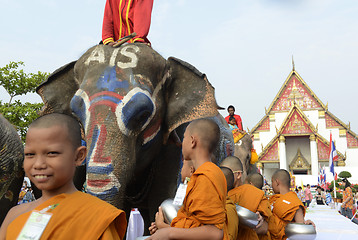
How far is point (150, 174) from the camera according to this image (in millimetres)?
3900

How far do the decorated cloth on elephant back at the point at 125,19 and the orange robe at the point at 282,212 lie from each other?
217 centimetres

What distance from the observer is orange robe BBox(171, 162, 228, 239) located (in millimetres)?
1824

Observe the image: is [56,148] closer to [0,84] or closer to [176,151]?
[176,151]

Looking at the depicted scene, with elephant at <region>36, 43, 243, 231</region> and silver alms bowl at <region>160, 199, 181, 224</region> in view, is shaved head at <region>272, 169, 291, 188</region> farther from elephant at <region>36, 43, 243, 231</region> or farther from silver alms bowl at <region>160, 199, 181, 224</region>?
silver alms bowl at <region>160, 199, 181, 224</region>

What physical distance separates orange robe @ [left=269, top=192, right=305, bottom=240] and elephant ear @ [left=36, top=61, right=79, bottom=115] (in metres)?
2.38

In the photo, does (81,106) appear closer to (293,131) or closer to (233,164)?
(233,164)

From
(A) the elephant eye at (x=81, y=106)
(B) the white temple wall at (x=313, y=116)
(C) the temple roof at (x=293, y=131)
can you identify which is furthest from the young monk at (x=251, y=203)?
(B) the white temple wall at (x=313, y=116)

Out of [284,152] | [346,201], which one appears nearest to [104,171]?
[346,201]

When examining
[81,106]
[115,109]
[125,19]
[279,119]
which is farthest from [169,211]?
[279,119]

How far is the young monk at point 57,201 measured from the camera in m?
1.42

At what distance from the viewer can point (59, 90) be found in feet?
12.8

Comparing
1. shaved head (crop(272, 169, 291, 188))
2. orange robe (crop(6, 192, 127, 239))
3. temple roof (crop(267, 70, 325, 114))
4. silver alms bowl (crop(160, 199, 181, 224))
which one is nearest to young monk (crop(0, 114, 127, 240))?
orange robe (crop(6, 192, 127, 239))

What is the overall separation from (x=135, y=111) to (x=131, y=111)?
0.13ft

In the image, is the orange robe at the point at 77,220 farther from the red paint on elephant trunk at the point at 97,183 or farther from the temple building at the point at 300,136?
the temple building at the point at 300,136
